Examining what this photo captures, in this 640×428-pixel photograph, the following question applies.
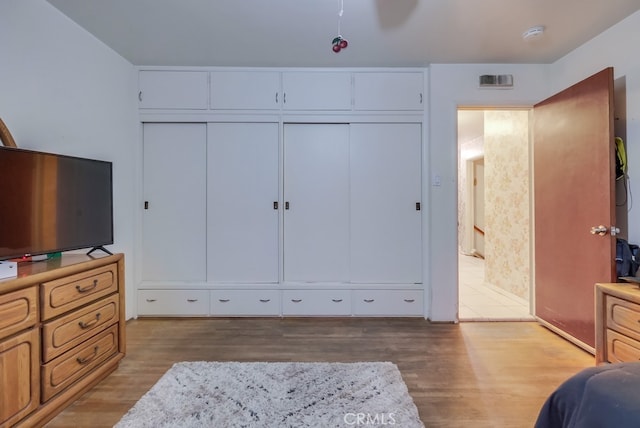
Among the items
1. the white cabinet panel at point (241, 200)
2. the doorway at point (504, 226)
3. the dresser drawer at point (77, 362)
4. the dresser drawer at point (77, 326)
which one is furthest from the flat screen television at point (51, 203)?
the doorway at point (504, 226)

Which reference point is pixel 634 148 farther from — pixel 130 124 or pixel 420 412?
pixel 130 124

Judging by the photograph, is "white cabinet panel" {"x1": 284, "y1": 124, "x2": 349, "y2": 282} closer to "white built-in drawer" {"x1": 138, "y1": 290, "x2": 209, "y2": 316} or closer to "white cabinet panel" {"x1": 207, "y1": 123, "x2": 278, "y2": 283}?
"white cabinet panel" {"x1": 207, "y1": 123, "x2": 278, "y2": 283}

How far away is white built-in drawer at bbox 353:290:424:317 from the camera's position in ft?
9.09

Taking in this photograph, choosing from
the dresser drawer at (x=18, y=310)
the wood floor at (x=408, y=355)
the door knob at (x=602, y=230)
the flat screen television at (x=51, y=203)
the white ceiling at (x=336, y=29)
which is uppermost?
the white ceiling at (x=336, y=29)

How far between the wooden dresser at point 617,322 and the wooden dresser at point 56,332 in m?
3.11

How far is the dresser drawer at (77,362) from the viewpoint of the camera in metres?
1.43

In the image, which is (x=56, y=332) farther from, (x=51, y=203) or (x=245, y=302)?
(x=245, y=302)

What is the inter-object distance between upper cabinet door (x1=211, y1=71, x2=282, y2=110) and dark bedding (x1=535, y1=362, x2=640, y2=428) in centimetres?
273

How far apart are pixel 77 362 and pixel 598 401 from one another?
231 cm

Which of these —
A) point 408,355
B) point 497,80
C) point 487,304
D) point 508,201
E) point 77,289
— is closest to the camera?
point 77,289

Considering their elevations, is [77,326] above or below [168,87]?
below

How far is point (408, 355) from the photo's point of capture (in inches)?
82.7

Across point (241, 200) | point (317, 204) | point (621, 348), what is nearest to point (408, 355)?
point (621, 348)

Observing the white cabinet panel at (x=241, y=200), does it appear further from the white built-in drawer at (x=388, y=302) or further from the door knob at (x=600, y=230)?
the door knob at (x=600, y=230)
